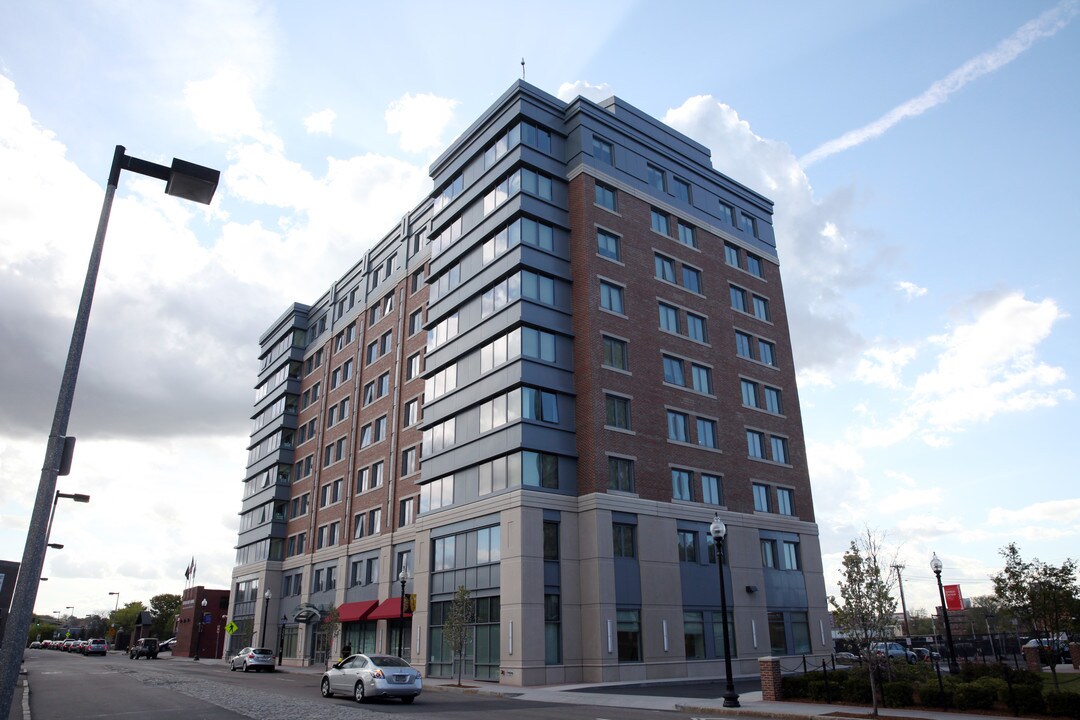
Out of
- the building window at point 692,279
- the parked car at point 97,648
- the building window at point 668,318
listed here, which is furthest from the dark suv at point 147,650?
the building window at point 692,279

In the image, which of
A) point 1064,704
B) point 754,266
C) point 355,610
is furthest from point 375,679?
point 754,266

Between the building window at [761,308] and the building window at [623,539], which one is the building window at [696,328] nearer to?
the building window at [761,308]

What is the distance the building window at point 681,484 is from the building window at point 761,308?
14.6 m

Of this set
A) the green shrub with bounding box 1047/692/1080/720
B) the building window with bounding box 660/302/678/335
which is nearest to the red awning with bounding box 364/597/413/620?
the building window with bounding box 660/302/678/335

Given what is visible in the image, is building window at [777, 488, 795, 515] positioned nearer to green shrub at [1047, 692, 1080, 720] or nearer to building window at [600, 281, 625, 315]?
building window at [600, 281, 625, 315]

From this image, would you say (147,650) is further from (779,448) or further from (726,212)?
(726,212)

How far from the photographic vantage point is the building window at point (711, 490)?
136 ft

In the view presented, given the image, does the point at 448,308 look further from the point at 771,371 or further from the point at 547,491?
the point at 771,371

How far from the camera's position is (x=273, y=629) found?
62.6 m

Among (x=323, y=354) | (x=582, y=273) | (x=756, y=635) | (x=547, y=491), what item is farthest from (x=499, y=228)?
(x=323, y=354)

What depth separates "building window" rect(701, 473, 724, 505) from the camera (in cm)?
4134

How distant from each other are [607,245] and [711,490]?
48.8 ft

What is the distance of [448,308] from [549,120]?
1234 centimetres

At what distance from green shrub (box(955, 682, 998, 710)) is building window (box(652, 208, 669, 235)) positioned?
102ft
